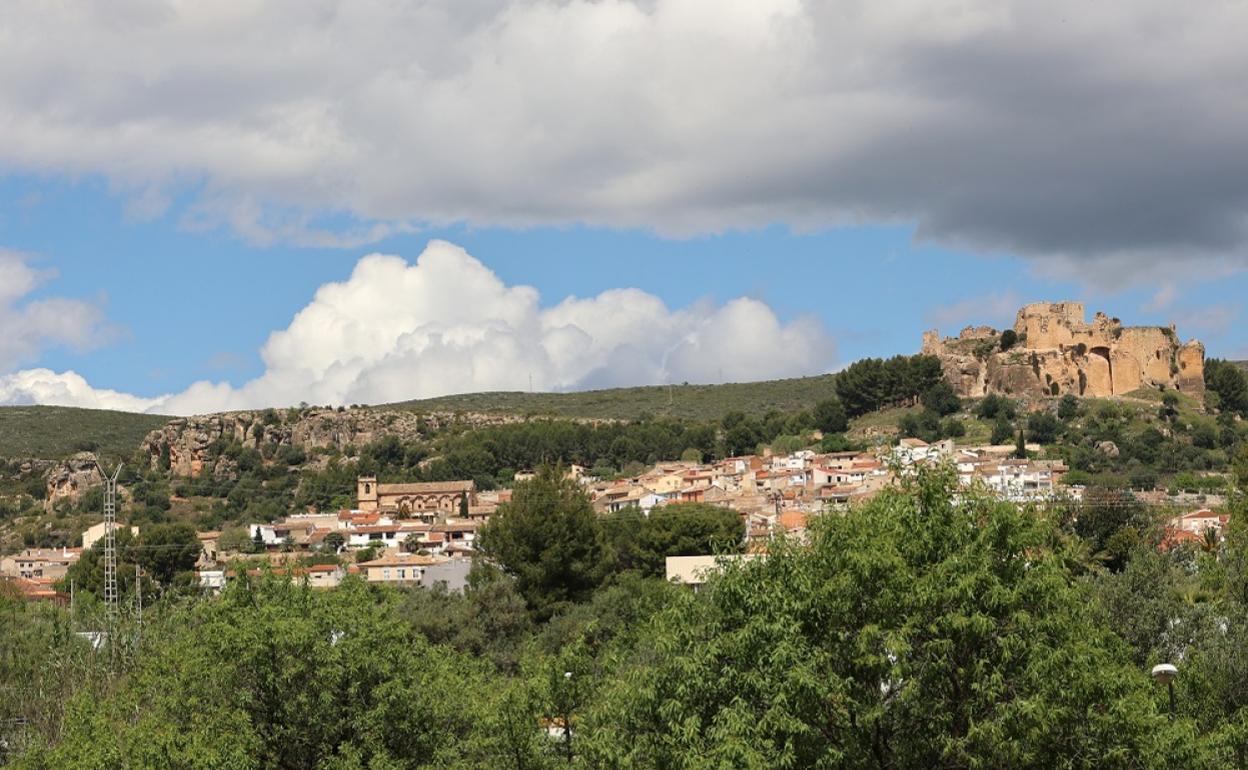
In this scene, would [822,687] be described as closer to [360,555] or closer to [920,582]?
[920,582]

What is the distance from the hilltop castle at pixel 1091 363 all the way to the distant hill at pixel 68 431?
7123cm

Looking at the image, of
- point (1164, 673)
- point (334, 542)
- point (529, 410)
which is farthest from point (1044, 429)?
point (1164, 673)

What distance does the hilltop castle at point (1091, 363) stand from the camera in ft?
371

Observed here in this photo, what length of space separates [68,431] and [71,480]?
29.0 m

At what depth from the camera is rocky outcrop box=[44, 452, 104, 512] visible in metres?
119

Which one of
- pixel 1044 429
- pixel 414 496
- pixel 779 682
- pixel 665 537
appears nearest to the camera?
pixel 779 682

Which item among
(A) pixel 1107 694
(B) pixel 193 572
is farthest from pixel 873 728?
(B) pixel 193 572

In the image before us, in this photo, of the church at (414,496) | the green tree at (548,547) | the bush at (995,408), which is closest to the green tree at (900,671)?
the green tree at (548,547)

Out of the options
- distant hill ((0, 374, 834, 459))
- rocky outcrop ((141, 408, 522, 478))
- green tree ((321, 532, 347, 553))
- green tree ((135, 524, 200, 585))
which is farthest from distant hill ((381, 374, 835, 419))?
green tree ((135, 524, 200, 585))

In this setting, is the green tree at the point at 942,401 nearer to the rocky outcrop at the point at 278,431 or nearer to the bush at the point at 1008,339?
the bush at the point at 1008,339

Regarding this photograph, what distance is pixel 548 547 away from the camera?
53.0 m

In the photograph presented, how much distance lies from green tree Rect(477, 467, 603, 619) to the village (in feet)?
35.6

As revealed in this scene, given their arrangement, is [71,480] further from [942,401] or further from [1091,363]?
[1091,363]

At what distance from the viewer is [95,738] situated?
22.2 metres
